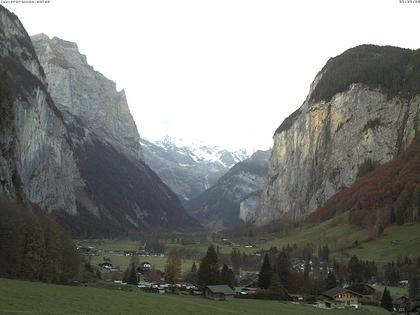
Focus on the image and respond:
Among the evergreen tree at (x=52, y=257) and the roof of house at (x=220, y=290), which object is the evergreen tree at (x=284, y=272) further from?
the evergreen tree at (x=52, y=257)

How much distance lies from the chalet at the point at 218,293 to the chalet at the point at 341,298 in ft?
69.4

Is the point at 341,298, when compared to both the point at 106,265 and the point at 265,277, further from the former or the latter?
the point at 106,265

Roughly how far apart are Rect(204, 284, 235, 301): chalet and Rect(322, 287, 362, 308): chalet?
69.4ft

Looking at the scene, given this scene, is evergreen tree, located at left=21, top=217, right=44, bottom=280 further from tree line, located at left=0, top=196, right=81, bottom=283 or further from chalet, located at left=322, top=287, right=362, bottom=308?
chalet, located at left=322, top=287, right=362, bottom=308

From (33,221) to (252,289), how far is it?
48.3 m

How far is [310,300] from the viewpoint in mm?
107750

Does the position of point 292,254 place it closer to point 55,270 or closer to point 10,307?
point 55,270

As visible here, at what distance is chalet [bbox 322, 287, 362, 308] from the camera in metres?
105

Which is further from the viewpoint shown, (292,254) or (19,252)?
(292,254)

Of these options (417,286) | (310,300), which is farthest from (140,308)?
(417,286)

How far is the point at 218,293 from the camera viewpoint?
94.6m

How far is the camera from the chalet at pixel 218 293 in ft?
309

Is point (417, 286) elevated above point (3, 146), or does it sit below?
below

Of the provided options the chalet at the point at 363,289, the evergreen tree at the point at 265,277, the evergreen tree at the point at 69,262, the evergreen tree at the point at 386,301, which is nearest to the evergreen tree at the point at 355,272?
the chalet at the point at 363,289
